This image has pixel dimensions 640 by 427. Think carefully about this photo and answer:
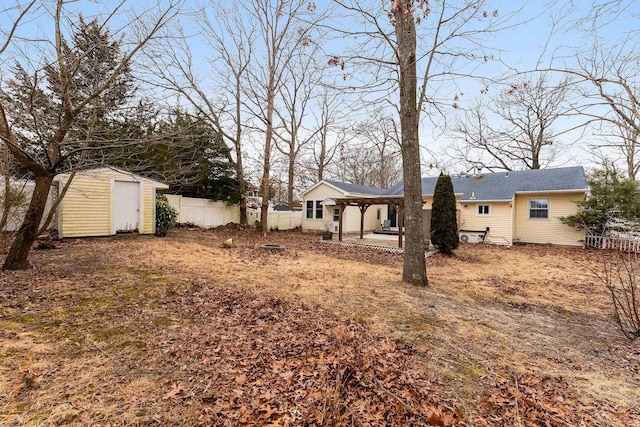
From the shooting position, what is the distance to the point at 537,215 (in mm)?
14367

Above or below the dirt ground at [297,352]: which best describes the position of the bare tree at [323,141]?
above

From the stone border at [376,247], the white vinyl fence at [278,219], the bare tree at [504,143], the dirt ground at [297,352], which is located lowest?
the dirt ground at [297,352]

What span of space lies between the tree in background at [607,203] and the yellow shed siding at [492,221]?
222 centimetres

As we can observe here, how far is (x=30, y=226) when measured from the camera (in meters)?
5.29

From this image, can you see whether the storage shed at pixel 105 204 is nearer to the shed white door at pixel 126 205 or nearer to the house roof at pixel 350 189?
the shed white door at pixel 126 205

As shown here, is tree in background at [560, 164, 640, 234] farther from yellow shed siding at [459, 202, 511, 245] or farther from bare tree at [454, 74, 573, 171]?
bare tree at [454, 74, 573, 171]

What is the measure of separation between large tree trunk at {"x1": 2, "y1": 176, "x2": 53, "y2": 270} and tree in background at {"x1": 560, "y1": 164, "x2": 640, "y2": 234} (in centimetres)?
1665

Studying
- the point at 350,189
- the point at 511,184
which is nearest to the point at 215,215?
the point at 350,189

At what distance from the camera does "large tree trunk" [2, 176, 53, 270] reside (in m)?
5.25

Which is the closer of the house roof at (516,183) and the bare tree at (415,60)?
the bare tree at (415,60)

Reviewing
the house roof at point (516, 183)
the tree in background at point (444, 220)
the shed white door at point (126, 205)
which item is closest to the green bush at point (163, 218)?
the shed white door at point (126, 205)

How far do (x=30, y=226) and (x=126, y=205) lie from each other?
6.35 m

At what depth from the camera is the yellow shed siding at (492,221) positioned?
557 inches

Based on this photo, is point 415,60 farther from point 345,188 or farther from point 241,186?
point 241,186
